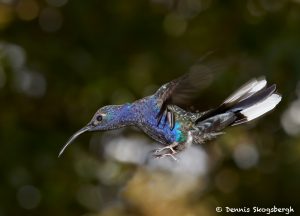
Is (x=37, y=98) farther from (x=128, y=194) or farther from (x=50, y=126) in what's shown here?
(x=128, y=194)

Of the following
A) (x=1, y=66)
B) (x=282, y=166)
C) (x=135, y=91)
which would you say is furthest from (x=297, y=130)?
(x=1, y=66)

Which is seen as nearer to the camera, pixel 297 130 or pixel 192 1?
pixel 297 130

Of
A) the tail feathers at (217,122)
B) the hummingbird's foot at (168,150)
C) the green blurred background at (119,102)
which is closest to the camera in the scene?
the hummingbird's foot at (168,150)

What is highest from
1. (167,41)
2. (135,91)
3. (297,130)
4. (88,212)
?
(167,41)

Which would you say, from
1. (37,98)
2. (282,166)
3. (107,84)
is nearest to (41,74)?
(37,98)

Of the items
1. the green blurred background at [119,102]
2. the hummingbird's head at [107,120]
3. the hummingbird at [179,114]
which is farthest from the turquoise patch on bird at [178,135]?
the green blurred background at [119,102]

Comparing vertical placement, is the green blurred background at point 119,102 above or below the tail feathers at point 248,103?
above

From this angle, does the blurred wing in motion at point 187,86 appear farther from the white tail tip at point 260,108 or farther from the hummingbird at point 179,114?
the white tail tip at point 260,108

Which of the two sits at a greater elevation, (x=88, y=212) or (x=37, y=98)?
(x=37, y=98)
